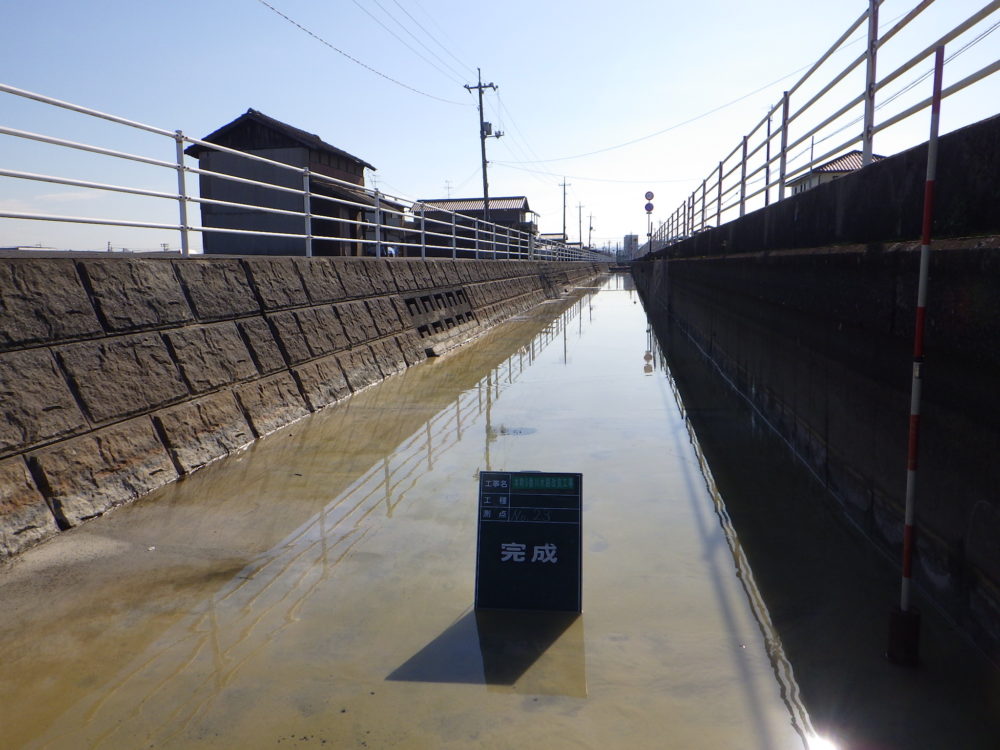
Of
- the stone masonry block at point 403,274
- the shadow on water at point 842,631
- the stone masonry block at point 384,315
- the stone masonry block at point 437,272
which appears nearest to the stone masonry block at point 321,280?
the stone masonry block at point 384,315

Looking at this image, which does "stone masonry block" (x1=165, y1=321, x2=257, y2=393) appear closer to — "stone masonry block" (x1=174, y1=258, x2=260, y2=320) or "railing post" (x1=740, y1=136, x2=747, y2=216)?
"stone masonry block" (x1=174, y1=258, x2=260, y2=320)

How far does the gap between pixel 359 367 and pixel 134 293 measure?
12.2ft

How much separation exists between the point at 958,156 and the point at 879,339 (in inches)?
45.3

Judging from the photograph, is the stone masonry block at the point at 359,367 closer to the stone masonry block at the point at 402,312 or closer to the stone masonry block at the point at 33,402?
the stone masonry block at the point at 402,312

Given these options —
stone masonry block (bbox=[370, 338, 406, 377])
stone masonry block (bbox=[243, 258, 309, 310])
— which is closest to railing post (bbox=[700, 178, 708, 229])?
stone masonry block (bbox=[370, 338, 406, 377])

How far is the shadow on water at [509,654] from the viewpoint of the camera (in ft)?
8.91

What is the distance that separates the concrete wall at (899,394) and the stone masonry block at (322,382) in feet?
14.6

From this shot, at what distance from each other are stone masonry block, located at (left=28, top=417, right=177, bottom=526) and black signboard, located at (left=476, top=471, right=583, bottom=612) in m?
2.59

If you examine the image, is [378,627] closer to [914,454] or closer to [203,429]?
[914,454]

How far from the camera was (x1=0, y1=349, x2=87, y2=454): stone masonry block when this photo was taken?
400 cm

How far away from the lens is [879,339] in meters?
4.00

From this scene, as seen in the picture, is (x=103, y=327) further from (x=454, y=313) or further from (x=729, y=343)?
(x=454, y=313)

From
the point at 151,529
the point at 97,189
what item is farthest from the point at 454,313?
the point at 151,529

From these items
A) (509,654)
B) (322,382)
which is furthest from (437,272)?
(509,654)
